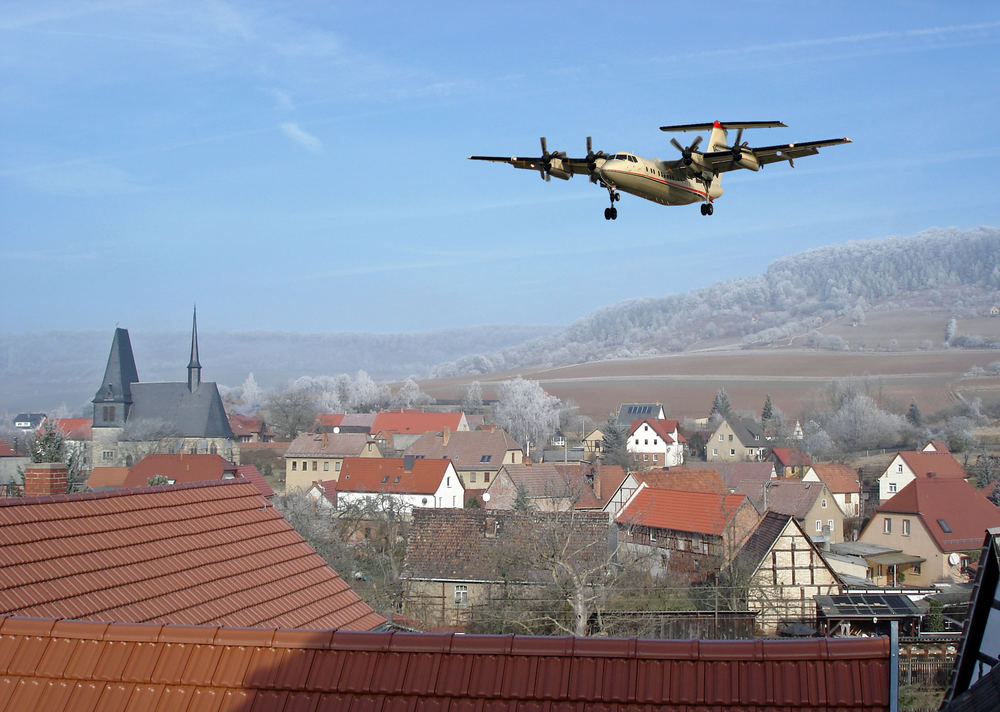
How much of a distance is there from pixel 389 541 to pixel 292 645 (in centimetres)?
3679

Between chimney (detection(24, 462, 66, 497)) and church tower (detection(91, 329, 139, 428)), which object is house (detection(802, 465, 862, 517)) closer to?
chimney (detection(24, 462, 66, 497))

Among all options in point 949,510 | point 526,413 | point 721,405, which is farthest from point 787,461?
point 526,413

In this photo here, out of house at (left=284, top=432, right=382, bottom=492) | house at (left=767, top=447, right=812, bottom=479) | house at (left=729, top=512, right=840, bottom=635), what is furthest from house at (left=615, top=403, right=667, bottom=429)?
house at (left=729, top=512, right=840, bottom=635)

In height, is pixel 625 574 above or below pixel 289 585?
below

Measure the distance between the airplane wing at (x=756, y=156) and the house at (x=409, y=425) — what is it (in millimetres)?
86210

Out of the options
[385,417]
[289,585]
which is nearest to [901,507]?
[289,585]

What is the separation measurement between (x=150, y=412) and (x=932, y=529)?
8394cm

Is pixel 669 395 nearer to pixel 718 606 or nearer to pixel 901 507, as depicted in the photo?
pixel 901 507

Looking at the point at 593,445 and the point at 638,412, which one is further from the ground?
the point at 593,445

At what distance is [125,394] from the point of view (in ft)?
346

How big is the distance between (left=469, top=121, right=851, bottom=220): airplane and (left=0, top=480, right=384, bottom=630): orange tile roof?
10.3 m

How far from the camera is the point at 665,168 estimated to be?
2139 centimetres

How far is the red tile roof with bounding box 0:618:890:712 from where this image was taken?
6.59 meters

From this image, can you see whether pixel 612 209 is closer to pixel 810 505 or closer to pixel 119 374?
pixel 810 505
